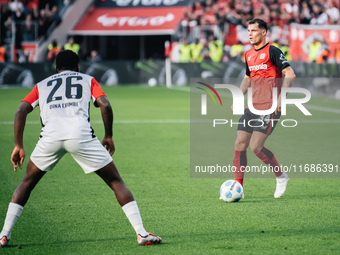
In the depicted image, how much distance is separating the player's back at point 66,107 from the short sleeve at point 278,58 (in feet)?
9.37

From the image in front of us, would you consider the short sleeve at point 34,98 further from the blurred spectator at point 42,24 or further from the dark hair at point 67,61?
the blurred spectator at point 42,24

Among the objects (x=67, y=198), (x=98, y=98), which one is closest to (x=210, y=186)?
(x=67, y=198)

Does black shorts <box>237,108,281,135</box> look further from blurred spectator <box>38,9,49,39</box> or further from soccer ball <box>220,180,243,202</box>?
blurred spectator <box>38,9,49,39</box>

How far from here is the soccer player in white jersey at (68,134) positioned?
225 inches

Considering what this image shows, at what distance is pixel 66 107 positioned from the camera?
5.75 m

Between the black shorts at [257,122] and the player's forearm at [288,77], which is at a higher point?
the player's forearm at [288,77]

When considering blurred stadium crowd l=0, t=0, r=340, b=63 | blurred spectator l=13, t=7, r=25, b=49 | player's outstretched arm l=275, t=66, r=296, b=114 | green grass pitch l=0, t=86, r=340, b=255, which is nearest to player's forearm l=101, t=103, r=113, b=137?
green grass pitch l=0, t=86, r=340, b=255

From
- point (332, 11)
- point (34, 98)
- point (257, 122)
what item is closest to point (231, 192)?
point (257, 122)

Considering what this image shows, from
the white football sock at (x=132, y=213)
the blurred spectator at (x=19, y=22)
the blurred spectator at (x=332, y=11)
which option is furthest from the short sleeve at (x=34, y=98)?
the blurred spectator at (x=19, y=22)

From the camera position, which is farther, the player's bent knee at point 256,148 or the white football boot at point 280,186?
the white football boot at point 280,186

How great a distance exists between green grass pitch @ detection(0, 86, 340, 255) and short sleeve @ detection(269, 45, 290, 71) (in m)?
1.68

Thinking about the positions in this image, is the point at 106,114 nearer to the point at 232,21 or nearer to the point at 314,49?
the point at 314,49

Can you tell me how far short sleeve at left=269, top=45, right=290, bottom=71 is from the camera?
25.5ft

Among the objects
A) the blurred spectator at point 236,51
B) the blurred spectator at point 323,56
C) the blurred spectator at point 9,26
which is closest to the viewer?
the blurred spectator at point 323,56
